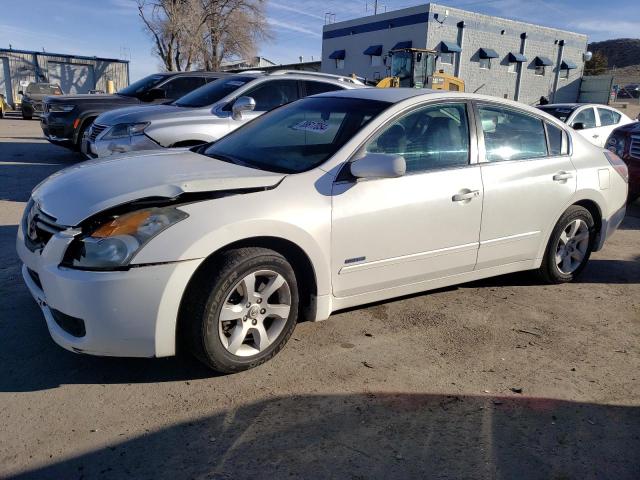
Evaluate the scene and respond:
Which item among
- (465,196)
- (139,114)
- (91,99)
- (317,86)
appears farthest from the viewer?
(91,99)

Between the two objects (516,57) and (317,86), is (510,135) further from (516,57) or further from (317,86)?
(516,57)

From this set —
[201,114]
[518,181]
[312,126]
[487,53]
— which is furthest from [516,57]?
[312,126]

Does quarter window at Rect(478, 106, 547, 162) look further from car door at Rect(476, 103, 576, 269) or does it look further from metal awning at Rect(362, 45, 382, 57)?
metal awning at Rect(362, 45, 382, 57)

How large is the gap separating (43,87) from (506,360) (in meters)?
26.0

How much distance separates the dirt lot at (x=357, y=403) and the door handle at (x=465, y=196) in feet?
3.00

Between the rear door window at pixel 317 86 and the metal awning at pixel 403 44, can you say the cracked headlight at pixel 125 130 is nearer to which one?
the rear door window at pixel 317 86

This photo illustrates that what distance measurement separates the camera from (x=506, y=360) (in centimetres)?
346

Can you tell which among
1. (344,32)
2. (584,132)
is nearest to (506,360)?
(584,132)

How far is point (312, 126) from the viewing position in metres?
4.04

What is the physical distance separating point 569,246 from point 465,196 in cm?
162

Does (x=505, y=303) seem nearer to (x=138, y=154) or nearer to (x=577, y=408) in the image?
(x=577, y=408)

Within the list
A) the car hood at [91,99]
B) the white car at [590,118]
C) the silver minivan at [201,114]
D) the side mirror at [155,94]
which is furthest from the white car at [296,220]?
the white car at [590,118]

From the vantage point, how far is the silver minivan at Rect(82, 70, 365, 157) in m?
6.96

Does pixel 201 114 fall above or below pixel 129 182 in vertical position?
above
